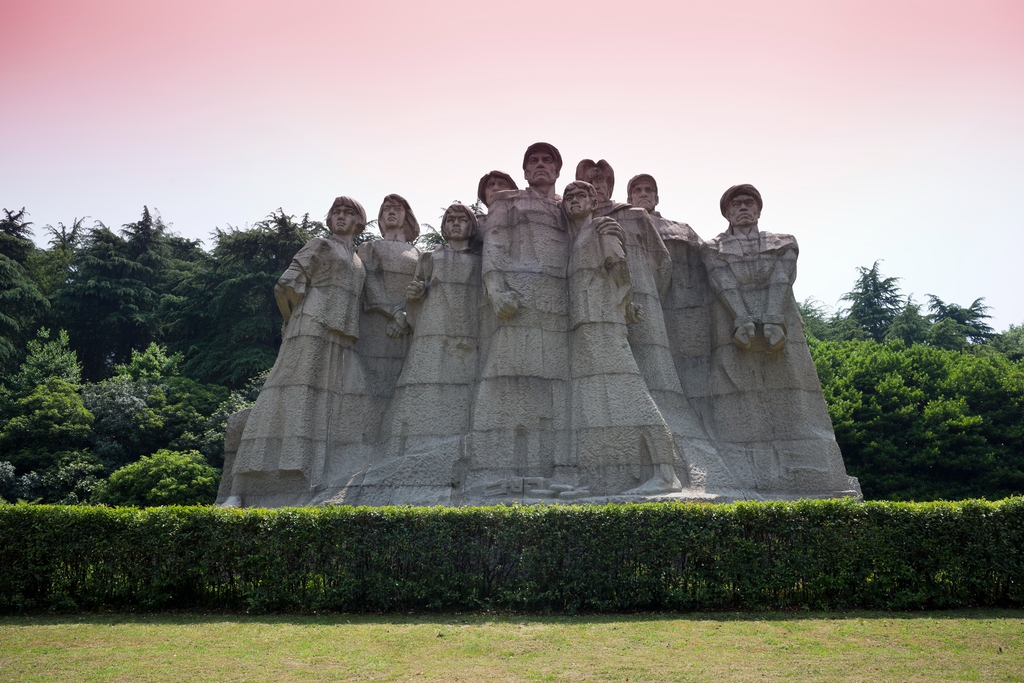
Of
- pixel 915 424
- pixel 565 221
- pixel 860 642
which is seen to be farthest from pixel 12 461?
pixel 915 424

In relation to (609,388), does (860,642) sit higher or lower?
lower

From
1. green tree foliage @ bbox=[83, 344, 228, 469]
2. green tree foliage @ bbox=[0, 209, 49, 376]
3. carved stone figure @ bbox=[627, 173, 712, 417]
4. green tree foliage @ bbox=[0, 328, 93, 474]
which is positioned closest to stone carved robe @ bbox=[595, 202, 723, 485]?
carved stone figure @ bbox=[627, 173, 712, 417]

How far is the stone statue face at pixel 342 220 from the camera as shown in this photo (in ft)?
39.2

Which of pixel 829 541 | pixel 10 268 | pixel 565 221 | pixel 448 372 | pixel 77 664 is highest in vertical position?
pixel 10 268

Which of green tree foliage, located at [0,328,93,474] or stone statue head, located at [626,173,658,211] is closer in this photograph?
stone statue head, located at [626,173,658,211]

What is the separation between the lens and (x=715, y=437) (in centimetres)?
1134

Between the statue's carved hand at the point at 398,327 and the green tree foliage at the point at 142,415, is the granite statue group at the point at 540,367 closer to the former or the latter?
the statue's carved hand at the point at 398,327

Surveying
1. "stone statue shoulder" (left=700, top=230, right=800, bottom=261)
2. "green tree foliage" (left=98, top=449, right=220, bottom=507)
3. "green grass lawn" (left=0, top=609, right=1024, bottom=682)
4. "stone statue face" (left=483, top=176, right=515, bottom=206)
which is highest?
"stone statue face" (left=483, top=176, right=515, bottom=206)

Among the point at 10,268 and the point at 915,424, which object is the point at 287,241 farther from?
the point at 915,424

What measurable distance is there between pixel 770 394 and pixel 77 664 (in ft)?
30.4

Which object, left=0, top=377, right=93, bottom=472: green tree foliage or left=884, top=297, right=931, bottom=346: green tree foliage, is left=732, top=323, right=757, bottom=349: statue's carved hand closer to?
left=0, top=377, right=93, bottom=472: green tree foliage

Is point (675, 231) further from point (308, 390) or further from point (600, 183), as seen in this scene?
point (308, 390)

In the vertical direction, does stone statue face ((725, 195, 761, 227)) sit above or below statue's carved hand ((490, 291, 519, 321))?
above

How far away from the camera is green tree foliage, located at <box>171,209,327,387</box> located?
1067 inches
